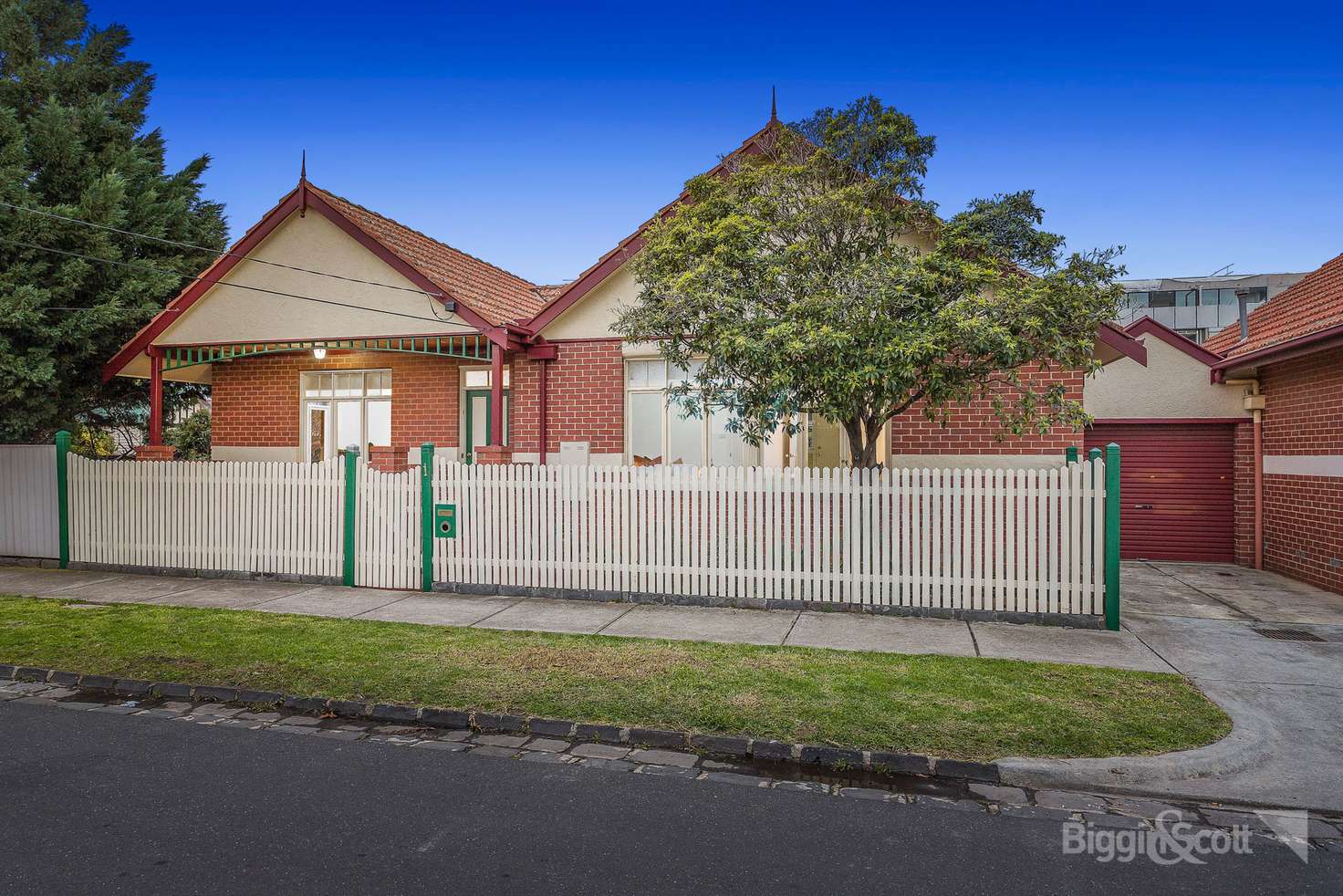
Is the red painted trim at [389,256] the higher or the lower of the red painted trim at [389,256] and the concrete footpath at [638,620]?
the higher

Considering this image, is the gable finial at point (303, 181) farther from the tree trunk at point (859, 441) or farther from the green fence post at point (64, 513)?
the tree trunk at point (859, 441)

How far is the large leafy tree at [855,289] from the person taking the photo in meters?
7.97

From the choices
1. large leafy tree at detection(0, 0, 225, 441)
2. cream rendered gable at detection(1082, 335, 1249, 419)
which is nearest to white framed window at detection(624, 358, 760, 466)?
cream rendered gable at detection(1082, 335, 1249, 419)

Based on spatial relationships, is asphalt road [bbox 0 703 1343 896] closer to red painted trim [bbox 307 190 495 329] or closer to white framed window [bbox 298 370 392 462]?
red painted trim [bbox 307 190 495 329]

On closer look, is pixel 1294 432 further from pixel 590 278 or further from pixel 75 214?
pixel 75 214

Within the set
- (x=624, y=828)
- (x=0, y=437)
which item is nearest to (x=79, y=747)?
(x=624, y=828)

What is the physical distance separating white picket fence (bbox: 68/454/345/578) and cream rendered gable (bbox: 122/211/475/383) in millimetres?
2843

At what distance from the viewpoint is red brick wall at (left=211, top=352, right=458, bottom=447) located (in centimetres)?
1452

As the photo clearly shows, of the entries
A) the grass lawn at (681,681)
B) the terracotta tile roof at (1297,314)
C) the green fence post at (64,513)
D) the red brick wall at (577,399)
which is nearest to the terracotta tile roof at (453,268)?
the red brick wall at (577,399)

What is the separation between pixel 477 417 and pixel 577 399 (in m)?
2.92

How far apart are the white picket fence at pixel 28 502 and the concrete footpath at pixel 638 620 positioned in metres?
1.33

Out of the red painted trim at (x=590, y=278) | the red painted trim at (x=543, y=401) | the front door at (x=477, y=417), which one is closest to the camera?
the red painted trim at (x=590, y=278)

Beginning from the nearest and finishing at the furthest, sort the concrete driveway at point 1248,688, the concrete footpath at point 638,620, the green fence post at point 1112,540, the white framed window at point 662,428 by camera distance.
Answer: the concrete driveway at point 1248,688, the concrete footpath at point 638,620, the green fence post at point 1112,540, the white framed window at point 662,428

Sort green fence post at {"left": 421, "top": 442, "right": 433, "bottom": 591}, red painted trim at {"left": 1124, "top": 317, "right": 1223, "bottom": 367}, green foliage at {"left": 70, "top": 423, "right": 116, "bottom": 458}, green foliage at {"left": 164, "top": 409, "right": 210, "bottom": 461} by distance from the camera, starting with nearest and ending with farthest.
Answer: green fence post at {"left": 421, "top": 442, "right": 433, "bottom": 591}
red painted trim at {"left": 1124, "top": 317, "right": 1223, "bottom": 367}
green foliage at {"left": 70, "top": 423, "right": 116, "bottom": 458}
green foliage at {"left": 164, "top": 409, "right": 210, "bottom": 461}
